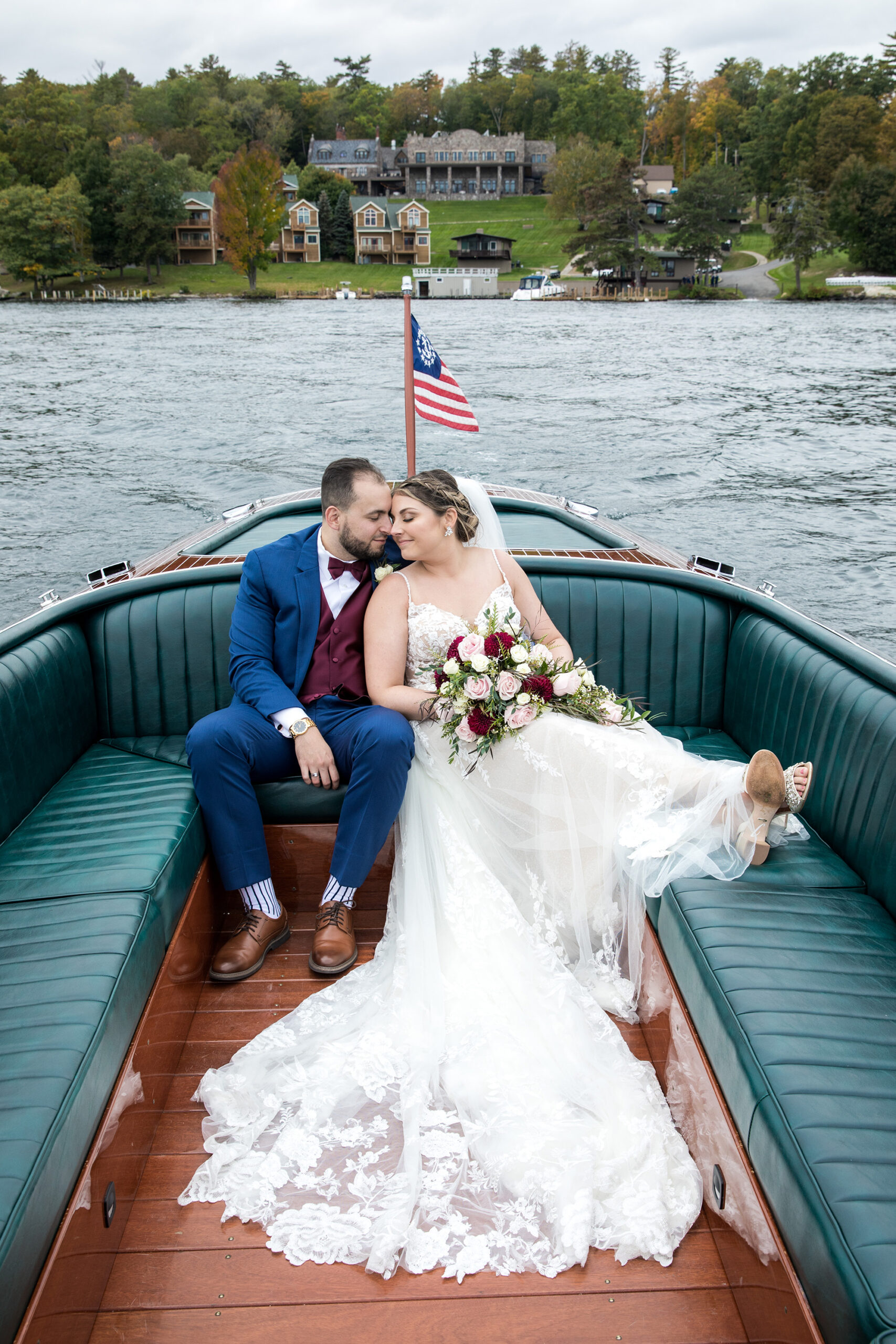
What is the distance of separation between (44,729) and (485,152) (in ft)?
286

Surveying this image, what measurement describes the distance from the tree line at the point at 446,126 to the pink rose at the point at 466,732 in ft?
150

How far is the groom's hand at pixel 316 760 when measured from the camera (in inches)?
94.6

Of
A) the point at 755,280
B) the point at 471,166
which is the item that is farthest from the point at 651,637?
the point at 471,166

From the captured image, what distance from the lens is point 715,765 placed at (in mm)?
2227

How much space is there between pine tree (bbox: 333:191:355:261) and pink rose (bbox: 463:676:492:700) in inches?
2331

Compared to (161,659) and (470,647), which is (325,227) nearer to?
(161,659)

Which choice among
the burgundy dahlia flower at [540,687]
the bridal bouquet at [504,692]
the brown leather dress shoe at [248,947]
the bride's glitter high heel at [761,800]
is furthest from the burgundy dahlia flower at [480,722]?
the brown leather dress shoe at [248,947]

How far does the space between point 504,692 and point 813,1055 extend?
3.41 ft

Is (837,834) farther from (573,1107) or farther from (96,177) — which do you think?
(96,177)

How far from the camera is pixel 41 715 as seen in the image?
253 cm

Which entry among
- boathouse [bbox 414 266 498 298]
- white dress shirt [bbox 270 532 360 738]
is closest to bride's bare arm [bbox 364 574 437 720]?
white dress shirt [bbox 270 532 360 738]

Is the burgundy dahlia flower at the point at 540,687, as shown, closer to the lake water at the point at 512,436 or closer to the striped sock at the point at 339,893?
the striped sock at the point at 339,893

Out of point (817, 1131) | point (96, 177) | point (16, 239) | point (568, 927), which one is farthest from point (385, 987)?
point (96, 177)

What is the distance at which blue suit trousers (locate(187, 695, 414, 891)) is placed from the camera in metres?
2.32
